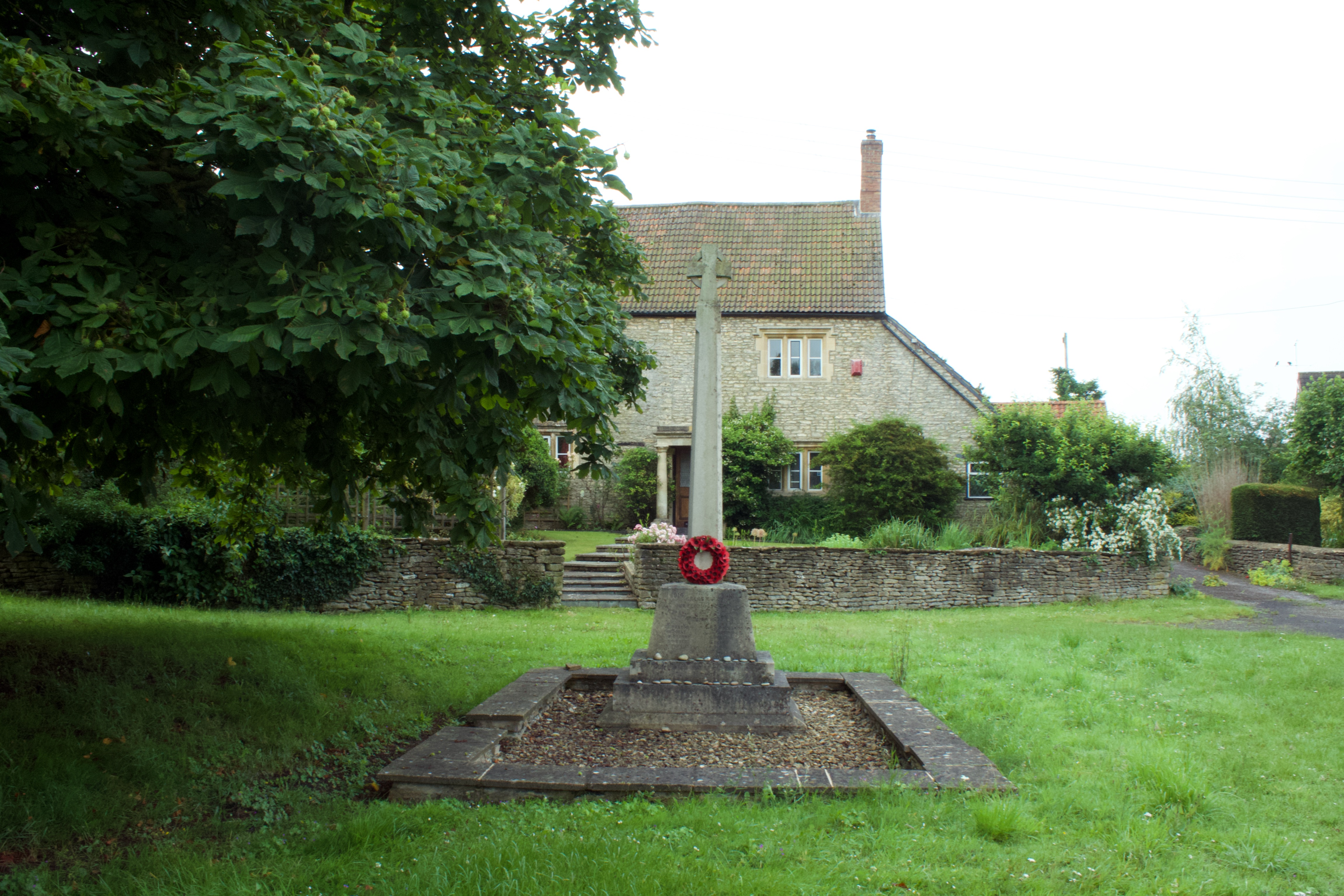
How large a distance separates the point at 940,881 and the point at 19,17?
621cm

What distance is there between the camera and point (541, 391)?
4.27 meters

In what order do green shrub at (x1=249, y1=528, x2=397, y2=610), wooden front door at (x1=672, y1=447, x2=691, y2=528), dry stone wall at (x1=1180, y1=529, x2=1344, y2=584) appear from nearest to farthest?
1. green shrub at (x1=249, y1=528, x2=397, y2=610)
2. dry stone wall at (x1=1180, y1=529, x2=1344, y2=584)
3. wooden front door at (x1=672, y1=447, x2=691, y2=528)

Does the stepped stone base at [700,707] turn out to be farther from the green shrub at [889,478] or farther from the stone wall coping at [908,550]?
the green shrub at [889,478]

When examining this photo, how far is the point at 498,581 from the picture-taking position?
46.8 ft

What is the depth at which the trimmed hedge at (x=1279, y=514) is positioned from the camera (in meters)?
22.0

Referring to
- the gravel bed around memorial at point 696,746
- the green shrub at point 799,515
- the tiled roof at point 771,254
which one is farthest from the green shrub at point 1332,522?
the gravel bed around memorial at point 696,746

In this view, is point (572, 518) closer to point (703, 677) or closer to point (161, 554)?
point (161, 554)

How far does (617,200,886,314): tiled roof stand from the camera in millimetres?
22781

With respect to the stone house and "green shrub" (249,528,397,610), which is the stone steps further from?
the stone house

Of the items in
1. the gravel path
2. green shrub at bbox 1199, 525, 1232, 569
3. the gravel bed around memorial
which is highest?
green shrub at bbox 1199, 525, 1232, 569

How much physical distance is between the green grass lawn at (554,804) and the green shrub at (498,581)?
5.23 m

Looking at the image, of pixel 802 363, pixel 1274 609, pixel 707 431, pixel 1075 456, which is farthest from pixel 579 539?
pixel 1274 609

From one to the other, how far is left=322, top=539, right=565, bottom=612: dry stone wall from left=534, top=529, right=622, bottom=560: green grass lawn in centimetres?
236

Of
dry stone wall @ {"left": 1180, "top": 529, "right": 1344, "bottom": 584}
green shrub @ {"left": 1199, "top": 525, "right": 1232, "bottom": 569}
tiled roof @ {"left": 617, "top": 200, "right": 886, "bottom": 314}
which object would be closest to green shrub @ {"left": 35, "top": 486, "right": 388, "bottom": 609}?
tiled roof @ {"left": 617, "top": 200, "right": 886, "bottom": 314}
